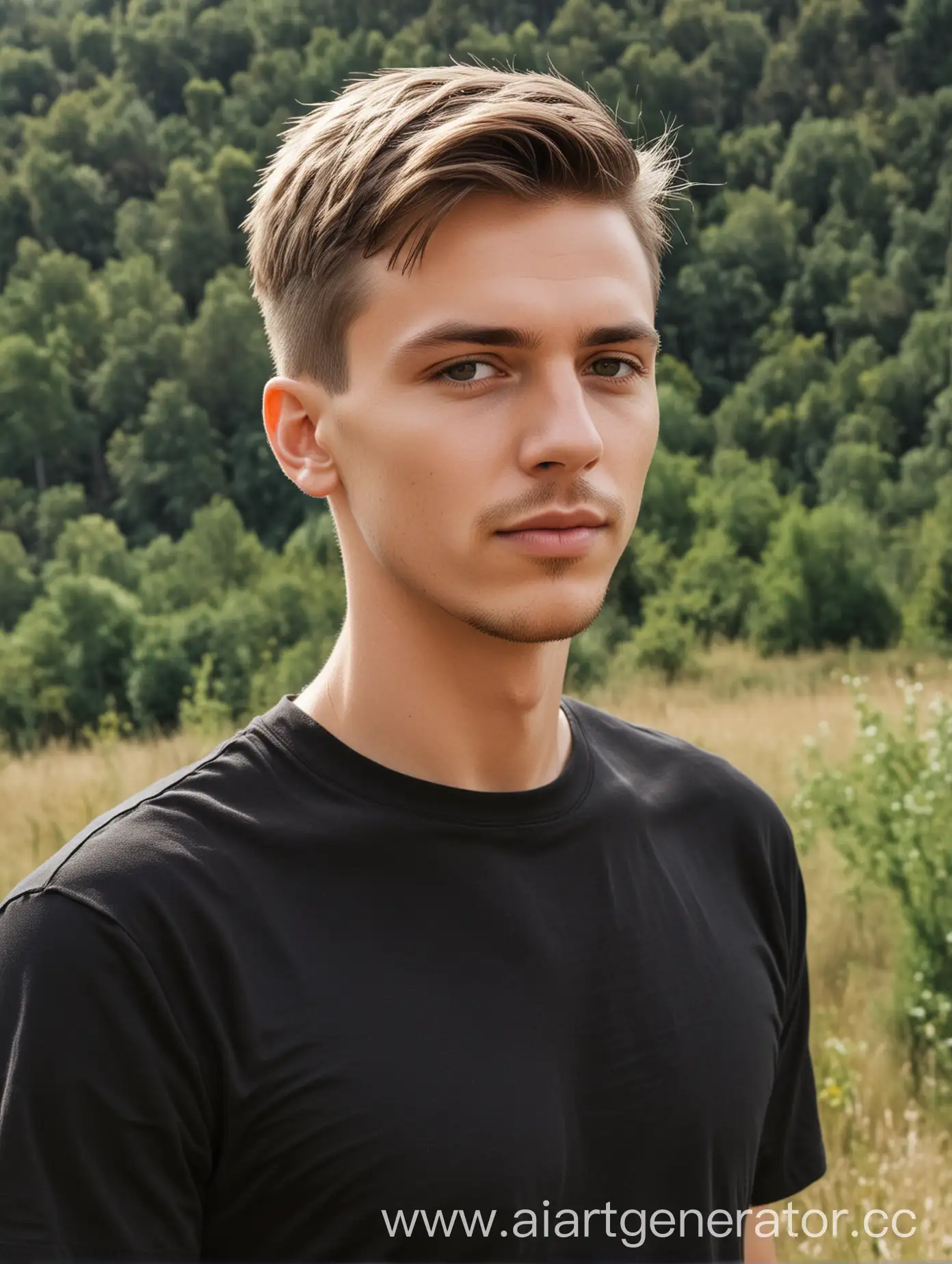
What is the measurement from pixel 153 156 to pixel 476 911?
209 ft

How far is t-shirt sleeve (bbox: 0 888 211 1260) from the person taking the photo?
136cm

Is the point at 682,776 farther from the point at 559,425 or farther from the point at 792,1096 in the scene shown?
the point at 559,425

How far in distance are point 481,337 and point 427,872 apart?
1.90 ft

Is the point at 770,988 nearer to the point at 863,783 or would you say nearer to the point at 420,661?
the point at 420,661

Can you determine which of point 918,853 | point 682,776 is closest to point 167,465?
point 918,853

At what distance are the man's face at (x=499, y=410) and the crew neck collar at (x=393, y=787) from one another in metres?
0.19

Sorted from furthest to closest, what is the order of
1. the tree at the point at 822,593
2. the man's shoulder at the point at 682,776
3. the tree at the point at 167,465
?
the tree at the point at 167,465 → the tree at the point at 822,593 → the man's shoulder at the point at 682,776

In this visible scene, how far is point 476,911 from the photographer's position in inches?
62.5

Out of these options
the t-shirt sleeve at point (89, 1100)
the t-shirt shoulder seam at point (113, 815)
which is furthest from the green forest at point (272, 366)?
the t-shirt sleeve at point (89, 1100)

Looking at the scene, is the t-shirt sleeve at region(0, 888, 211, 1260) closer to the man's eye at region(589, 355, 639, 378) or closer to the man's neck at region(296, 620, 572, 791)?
the man's neck at region(296, 620, 572, 791)

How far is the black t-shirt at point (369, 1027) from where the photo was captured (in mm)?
1374

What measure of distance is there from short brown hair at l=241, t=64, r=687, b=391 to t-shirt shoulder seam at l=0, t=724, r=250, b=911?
0.45 m

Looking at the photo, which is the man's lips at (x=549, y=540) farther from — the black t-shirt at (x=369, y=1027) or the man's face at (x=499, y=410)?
the black t-shirt at (x=369, y=1027)

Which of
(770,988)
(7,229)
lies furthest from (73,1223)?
(7,229)
